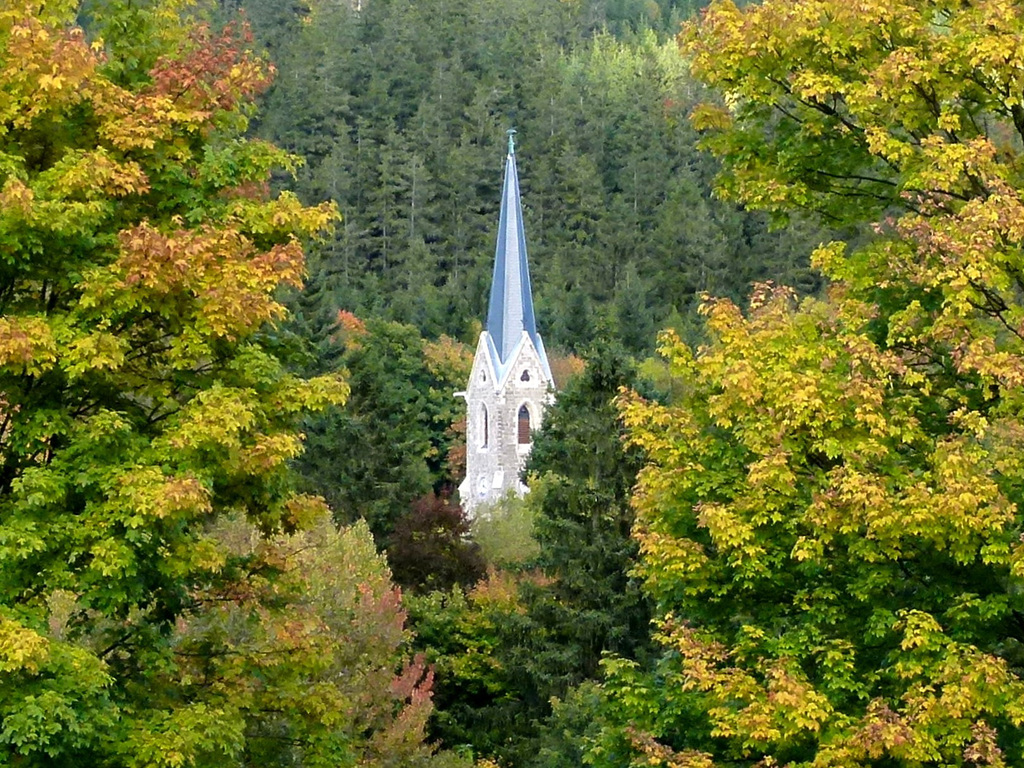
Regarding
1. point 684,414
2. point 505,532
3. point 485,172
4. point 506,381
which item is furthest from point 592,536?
point 485,172

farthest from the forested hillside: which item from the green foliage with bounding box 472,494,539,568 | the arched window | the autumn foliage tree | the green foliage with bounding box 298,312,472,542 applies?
the autumn foliage tree

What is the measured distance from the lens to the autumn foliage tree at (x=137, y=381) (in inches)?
396

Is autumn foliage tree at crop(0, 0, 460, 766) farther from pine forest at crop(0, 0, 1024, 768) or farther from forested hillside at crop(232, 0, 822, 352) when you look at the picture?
forested hillside at crop(232, 0, 822, 352)

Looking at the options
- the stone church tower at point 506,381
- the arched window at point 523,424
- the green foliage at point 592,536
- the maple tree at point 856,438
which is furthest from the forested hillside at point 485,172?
the maple tree at point 856,438

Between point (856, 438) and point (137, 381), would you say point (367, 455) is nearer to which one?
point (137, 381)

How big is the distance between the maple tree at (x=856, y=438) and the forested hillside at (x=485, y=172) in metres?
55.1

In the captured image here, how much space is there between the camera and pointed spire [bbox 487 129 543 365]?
56.1 meters

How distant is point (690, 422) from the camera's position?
11.7 metres

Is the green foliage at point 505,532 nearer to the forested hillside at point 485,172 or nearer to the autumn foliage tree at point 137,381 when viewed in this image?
the autumn foliage tree at point 137,381

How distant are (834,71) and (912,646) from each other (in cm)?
440

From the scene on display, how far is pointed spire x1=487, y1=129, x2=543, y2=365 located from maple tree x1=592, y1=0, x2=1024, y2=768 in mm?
43889

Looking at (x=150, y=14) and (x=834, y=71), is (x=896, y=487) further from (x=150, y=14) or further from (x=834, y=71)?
(x=150, y=14)

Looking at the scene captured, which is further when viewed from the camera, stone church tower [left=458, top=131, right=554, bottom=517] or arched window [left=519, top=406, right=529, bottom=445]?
arched window [left=519, top=406, right=529, bottom=445]

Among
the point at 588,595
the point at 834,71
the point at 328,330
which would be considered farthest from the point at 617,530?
the point at 328,330
